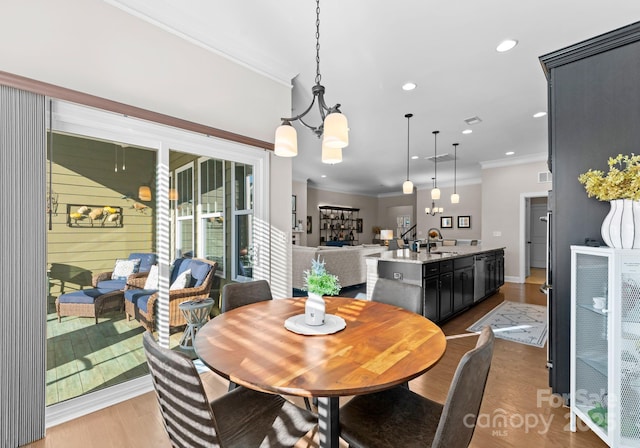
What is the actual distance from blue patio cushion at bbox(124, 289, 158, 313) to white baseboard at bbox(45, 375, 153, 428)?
571 mm

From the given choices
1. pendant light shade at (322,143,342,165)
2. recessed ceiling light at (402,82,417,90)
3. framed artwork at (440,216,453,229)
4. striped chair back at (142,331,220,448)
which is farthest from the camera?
framed artwork at (440,216,453,229)

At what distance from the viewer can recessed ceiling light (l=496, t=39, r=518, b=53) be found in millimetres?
2732

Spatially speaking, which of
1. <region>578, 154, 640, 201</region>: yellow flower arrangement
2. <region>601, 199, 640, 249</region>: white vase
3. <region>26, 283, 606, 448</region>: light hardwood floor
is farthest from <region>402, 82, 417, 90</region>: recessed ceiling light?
<region>26, 283, 606, 448</region>: light hardwood floor

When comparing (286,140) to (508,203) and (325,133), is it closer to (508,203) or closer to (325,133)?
(325,133)

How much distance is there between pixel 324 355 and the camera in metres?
1.22

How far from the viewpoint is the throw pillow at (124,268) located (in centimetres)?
237

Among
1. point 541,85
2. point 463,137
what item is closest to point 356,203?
point 463,137

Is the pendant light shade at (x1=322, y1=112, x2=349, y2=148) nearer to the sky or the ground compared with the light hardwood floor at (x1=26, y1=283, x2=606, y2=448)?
nearer to the sky

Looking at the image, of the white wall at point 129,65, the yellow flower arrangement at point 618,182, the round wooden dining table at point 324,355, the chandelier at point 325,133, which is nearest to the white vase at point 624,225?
the yellow flower arrangement at point 618,182

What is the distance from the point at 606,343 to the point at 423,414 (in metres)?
1.39

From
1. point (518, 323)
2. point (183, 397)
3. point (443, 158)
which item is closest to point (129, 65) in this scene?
point (183, 397)

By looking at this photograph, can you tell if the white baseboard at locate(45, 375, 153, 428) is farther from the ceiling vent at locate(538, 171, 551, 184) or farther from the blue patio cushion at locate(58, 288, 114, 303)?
the ceiling vent at locate(538, 171, 551, 184)

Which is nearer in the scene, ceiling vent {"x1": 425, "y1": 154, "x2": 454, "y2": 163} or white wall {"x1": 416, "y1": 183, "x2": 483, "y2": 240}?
ceiling vent {"x1": 425, "y1": 154, "x2": 454, "y2": 163}

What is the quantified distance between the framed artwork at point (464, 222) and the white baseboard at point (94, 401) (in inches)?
392
